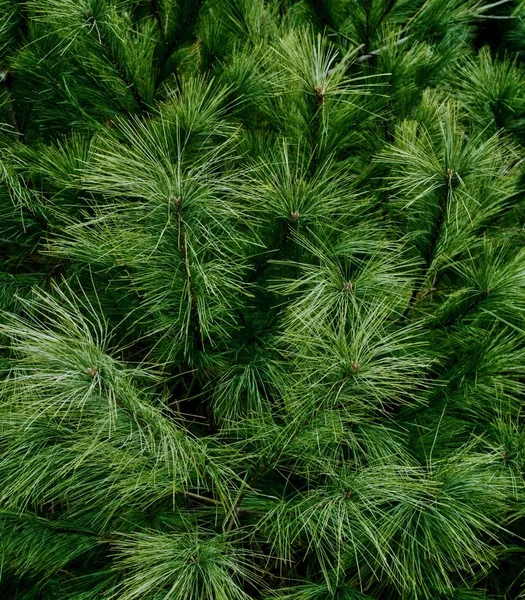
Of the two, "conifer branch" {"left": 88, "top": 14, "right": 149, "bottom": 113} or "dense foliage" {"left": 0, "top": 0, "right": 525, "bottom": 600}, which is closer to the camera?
"dense foliage" {"left": 0, "top": 0, "right": 525, "bottom": 600}

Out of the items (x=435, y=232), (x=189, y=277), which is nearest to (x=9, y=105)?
(x=189, y=277)

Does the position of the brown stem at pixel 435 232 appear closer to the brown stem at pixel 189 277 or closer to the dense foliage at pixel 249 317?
the dense foliage at pixel 249 317

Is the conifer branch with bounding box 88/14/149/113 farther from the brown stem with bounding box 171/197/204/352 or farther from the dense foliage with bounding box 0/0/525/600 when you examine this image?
the brown stem with bounding box 171/197/204/352

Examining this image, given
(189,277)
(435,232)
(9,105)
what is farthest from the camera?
(9,105)

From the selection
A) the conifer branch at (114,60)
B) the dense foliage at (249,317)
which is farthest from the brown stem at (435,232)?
the conifer branch at (114,60)

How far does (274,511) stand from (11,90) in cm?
81

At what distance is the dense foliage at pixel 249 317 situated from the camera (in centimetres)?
84

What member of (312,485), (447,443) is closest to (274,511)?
(312,485)

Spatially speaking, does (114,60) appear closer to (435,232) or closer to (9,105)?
(9,105)

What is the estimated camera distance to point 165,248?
0.89 meters

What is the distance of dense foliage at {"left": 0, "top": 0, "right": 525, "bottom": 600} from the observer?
0.84 metres

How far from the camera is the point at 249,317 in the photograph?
1.01m

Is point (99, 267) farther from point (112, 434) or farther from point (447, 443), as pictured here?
point (447, 443)

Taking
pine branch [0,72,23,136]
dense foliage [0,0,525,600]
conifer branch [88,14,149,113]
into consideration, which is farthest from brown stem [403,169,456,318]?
pine branch [0,72,23,136]
